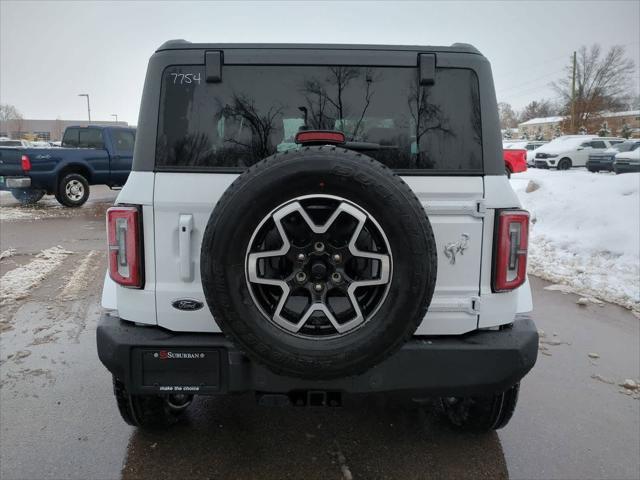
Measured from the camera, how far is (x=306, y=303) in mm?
2268

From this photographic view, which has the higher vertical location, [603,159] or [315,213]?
[603,159]

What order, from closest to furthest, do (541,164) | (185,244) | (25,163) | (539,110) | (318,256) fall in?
(318,256)
(185,244)
(25,163)
(541,164)
(539,110)

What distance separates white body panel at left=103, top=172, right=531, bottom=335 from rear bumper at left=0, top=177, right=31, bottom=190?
39.7ft

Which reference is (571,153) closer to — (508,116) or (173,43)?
(173,43)

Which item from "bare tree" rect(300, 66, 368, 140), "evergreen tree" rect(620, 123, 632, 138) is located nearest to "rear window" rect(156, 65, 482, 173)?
"bare tree" rect(300, 66, 368, 140)

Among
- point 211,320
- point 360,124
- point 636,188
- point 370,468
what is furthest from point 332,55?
point 636,188

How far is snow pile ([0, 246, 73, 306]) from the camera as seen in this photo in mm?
5899

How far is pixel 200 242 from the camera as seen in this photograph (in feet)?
8.12

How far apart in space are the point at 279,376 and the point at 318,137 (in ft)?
3.65

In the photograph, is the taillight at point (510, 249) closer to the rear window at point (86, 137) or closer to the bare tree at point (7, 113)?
the rear window at point (86, 137)

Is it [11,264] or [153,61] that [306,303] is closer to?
[153,61]

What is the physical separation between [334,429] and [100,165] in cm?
1282

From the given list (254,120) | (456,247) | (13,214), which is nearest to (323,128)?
(254,120)

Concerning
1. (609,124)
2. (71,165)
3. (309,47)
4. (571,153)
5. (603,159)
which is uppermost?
(609,124)
